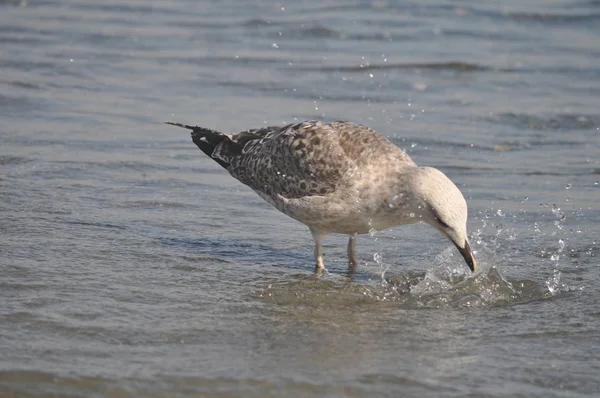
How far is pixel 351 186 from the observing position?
6.25 m

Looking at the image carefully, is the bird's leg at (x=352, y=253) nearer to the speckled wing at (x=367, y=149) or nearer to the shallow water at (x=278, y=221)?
the shallow water at (x=278, y=221)

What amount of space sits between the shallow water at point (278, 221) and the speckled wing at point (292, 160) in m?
0.43

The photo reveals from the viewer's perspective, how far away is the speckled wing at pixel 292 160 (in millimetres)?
6367

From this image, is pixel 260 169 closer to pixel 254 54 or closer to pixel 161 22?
pixel 254 54

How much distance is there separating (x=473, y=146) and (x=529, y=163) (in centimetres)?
61

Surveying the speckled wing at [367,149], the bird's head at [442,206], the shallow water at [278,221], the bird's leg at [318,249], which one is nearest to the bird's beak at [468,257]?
the bird's head at [442,206]

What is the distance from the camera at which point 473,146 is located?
9508mm

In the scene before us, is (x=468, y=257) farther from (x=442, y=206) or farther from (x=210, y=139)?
(x=210, y=139)

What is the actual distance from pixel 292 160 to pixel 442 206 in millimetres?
1155

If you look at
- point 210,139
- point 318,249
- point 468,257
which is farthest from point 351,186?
point 210,139

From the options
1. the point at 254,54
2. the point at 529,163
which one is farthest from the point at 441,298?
the point at 254,54

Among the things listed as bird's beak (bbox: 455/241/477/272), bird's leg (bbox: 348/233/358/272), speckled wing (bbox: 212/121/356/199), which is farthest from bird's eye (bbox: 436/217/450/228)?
bird's leg (bbox: 348/233/358/272)

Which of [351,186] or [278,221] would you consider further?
[278,221]

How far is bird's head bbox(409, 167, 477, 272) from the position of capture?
5.91m
